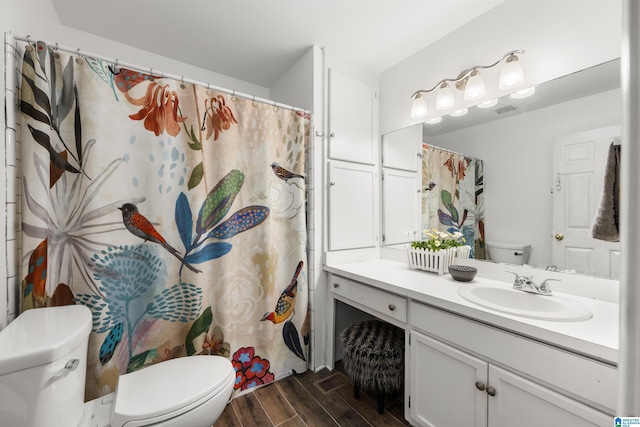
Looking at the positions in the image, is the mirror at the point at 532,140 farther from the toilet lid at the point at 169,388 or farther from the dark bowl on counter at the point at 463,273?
the toilet lid at the point at 169,388

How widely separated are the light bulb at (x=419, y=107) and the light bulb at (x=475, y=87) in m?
0.30

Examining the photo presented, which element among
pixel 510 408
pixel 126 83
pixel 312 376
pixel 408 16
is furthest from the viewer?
pixel 312 376

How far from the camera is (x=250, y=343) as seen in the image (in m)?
1.73

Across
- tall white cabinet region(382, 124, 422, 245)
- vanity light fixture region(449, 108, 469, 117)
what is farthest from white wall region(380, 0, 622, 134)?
tall white cabinet region(382, 124, 422, 245)

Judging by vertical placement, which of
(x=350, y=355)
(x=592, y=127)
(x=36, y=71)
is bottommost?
(x=350, y=355)

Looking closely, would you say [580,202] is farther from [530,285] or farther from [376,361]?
[376,361]

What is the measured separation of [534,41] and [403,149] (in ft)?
3.09

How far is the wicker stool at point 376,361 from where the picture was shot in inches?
59.9

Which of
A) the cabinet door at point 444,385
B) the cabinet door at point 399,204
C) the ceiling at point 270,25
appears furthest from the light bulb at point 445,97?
the cabinet door at point 444,385

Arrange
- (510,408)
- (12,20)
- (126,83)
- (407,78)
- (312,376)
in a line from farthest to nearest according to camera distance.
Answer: (407,78), (312,376), (126,83), (12,20), (510,408)

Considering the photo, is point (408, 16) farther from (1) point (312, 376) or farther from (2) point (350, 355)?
(1) point (312, 376)

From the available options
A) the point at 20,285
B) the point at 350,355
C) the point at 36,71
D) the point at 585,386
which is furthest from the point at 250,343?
the point at 36,71

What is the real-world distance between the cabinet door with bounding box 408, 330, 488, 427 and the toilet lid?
93 centimetres

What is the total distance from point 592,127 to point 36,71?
8.36 ft
